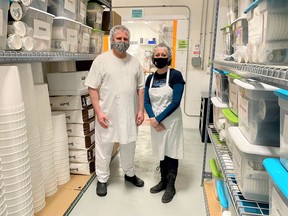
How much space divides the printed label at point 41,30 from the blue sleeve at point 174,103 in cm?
109

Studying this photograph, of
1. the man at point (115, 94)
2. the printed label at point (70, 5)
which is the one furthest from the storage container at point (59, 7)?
the man at point (115, 94)

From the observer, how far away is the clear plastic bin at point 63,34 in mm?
1910

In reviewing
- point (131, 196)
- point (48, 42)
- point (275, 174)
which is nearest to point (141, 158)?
point (131, 196)

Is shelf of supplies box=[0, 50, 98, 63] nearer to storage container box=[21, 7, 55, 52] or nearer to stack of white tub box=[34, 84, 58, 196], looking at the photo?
storage container box=[21, 7, 55, 52]

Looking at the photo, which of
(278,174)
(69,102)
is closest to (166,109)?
(69,102)

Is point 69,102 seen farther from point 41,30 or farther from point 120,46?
point 41,30

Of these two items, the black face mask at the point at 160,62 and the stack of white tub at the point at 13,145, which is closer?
the stack of white tub at the point at 13,145

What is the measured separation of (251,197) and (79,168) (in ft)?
6.10

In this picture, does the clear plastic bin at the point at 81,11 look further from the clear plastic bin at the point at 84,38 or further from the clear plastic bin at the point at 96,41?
the clear plastic bin at the point at 96,41

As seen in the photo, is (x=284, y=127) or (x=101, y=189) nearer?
(x=284, y=127)

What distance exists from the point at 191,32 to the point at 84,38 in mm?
2543

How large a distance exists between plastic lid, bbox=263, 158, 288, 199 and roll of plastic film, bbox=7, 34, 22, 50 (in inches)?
55.0

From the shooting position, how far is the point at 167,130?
2.18 meters

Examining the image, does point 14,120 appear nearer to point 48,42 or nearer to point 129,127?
point 48,42
